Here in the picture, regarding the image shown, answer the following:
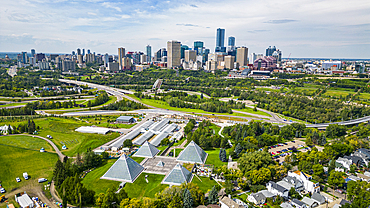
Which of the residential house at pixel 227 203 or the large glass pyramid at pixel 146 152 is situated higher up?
the large glass pyramid at pixel 146 152

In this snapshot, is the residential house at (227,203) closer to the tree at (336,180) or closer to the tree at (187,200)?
the tree at (187,200)

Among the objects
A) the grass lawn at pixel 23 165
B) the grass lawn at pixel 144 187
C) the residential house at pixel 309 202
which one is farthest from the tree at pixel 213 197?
the grass lawn at pixel 23 165

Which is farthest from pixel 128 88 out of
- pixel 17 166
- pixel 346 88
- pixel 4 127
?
pixel 346 88

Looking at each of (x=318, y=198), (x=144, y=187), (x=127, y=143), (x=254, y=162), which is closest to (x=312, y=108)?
(x=254, y=162)

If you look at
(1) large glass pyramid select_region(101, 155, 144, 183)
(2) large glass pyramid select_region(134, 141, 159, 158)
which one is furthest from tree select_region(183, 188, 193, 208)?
Result: (2) large glass pyramid select_region(134, 141, 159, 158)

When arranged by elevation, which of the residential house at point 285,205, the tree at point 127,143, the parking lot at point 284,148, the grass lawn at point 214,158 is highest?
the tree at point 127,143

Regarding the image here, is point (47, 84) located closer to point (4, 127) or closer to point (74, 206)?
point (4, 127)

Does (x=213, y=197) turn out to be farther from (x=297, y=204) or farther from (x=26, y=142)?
(x=26, y=142)
